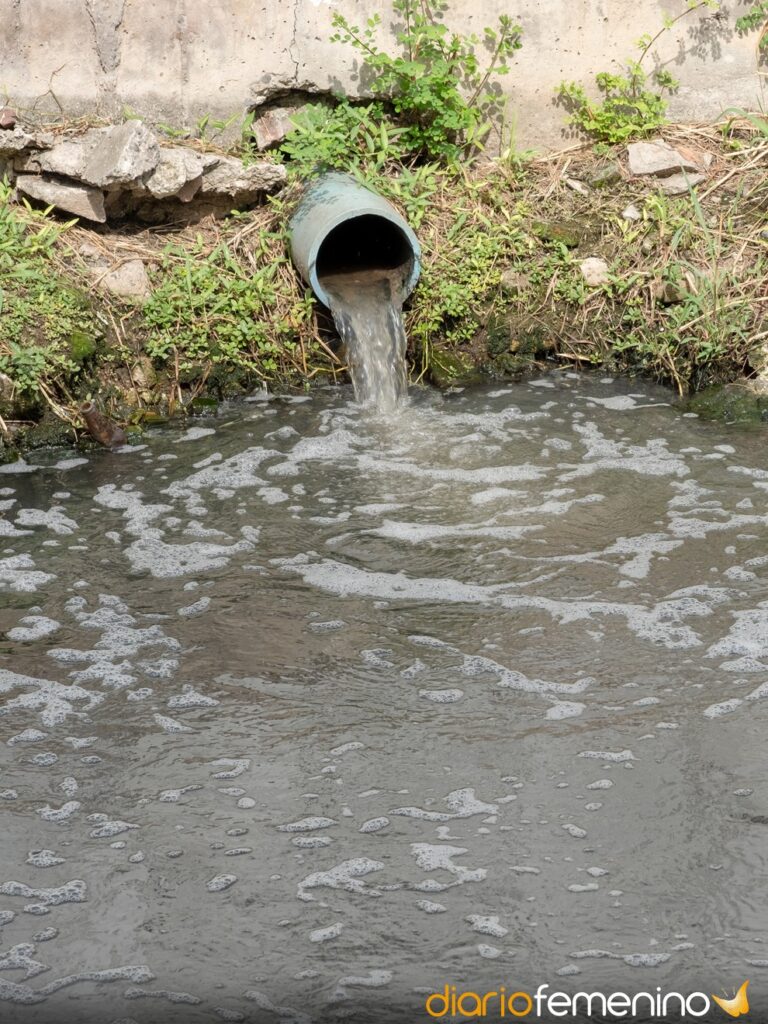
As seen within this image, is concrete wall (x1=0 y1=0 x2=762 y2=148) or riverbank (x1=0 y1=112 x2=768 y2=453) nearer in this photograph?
riverbank (x1=0 y1=112 x2=768 y2=453)

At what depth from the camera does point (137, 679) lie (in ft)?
12.5

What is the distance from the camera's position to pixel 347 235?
687cm

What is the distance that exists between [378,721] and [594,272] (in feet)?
12.2

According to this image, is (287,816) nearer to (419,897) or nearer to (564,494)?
(419,897)

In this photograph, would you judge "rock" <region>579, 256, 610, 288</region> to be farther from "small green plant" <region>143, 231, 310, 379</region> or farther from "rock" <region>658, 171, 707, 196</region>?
"small green plant" <region>143, 231, 310, 379</region>

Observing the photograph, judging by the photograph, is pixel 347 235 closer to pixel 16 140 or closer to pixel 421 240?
pixel 421 240

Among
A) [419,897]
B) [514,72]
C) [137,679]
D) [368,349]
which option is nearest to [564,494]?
[368,349]

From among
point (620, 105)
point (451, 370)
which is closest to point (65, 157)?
point (451, 370)

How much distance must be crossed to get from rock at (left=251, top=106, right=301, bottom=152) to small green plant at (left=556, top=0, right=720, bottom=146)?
1648 millimetres

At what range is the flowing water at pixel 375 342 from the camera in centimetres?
603

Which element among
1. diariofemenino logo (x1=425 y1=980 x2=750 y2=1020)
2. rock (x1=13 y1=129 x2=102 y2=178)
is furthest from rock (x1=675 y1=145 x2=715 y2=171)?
diariofemenino logo (x1=425 y1=980 x2=750 y2=1020)

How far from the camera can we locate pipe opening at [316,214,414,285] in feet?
21.6

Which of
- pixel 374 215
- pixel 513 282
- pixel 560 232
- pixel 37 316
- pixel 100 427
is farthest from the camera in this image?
pixel 560 232

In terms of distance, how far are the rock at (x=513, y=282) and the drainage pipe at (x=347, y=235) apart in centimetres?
54
